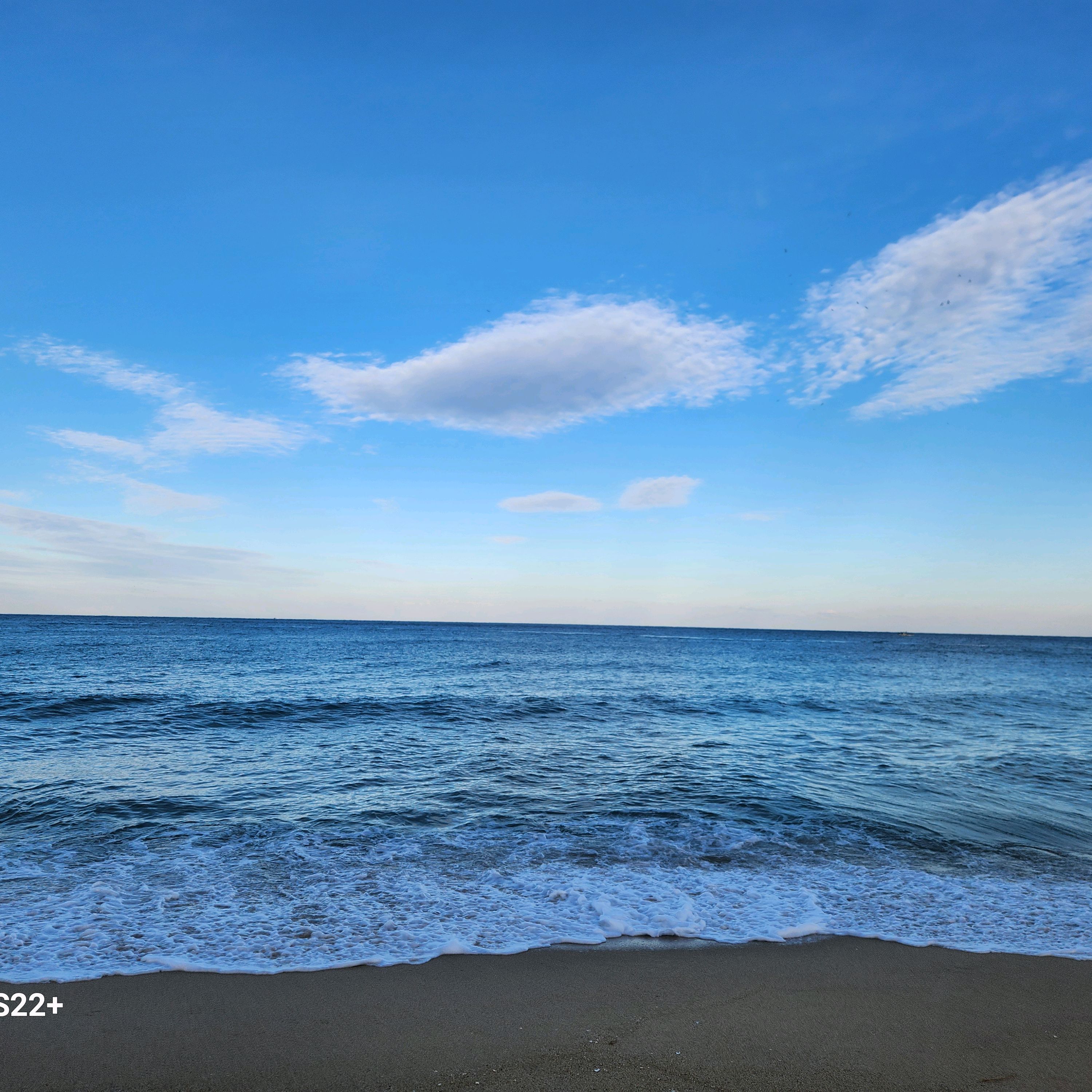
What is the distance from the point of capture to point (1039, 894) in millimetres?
8039

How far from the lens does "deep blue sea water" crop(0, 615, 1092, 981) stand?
689 centimetres

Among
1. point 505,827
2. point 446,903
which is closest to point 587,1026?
point 446,903

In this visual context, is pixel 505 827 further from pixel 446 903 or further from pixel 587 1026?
pixel 587 1026

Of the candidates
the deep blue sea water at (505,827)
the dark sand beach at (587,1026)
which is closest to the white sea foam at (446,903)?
the deep blue sea water at (505,827)

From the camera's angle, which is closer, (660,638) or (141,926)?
(141,926)

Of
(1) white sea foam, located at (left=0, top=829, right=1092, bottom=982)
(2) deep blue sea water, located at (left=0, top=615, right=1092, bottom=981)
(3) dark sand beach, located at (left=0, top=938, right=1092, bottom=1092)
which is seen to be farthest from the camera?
(2) deep blue sea water, located at (left=0, top=615, right=1092, bottom=981)

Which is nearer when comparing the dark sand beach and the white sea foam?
the dark sand beach

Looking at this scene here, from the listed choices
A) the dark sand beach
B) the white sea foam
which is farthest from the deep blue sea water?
the dark sand beach

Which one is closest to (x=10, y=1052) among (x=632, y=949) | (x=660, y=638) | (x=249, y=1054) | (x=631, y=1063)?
(x=249, y=1054)

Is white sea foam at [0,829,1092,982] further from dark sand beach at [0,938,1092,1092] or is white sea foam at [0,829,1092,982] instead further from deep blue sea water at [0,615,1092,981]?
dark sand beach at [0,938,1092,1092]

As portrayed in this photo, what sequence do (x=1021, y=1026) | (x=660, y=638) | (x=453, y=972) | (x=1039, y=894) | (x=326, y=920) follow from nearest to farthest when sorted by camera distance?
(x=1021, y=1026) < (x=453, y=972) < (x=326, y=920) < (x=1039, y=894) < (x=660, y=638)

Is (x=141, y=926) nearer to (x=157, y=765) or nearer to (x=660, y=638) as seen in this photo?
(x=157, y=765)

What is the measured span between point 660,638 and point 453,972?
132m

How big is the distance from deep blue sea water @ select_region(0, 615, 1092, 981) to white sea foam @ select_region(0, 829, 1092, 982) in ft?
0.13
